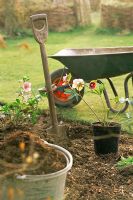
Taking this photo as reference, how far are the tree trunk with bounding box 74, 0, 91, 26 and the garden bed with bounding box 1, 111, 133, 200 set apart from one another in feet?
30.0

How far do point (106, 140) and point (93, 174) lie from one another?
1.69 feet

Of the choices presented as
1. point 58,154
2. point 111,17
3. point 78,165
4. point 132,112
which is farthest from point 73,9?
point 58,154

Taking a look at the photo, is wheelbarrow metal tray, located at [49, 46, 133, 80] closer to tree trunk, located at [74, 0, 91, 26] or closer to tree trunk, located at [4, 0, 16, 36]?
tree trunk, located at [4, 0, 16, 36]

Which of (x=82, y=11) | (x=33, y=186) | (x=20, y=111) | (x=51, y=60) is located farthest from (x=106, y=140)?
(x=82, y=11)

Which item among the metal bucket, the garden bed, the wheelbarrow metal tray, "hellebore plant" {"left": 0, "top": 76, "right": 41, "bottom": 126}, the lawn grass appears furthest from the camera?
the lawn grass

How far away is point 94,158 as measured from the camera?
440cm

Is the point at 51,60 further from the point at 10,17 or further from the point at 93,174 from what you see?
the point at 93,174

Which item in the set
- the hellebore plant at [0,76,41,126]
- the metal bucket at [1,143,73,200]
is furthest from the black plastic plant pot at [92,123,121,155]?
the metal bucket at [1,143,73,200]

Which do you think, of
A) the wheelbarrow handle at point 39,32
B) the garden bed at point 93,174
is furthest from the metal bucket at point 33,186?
the wheelbarrow handle at point 39,32

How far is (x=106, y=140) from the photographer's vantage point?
4465mm

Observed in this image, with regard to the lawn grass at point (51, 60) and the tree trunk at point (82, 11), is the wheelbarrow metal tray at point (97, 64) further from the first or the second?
the tree trunk at point (82, 11)

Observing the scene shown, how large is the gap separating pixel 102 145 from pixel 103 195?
0.84 meters

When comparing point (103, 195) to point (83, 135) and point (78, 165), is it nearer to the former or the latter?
point (78, 165)

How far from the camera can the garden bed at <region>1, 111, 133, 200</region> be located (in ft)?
12.0
